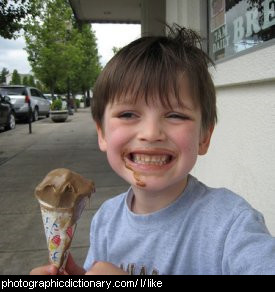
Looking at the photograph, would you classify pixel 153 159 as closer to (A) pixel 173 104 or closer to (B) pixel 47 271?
(A) pixel 173 104

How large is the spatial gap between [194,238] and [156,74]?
52 centimetres

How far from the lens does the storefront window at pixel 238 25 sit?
291cm

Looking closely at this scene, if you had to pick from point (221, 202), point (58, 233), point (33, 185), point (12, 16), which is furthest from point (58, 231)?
point (12, 16)

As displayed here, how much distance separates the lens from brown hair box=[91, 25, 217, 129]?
131cm

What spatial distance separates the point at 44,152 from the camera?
9719mm

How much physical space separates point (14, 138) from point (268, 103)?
11084 mm

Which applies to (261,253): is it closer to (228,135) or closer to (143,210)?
(143,210)

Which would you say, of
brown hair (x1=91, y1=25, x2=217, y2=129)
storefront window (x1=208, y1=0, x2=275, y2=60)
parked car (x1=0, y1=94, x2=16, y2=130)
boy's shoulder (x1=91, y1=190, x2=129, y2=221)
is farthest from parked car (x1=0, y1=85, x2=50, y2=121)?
brown hair (x1=91, y1=25, x2=217, y2=129)

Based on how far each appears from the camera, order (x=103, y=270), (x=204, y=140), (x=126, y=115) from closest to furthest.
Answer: (x=103, y=270)
(x=126, y=115)
(x=204, y=140)

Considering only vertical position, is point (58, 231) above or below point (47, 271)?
above

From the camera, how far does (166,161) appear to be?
1327 millimetres

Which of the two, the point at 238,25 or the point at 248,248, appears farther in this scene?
the point at 238,25

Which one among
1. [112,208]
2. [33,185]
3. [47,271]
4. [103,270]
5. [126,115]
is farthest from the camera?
[33,185]
